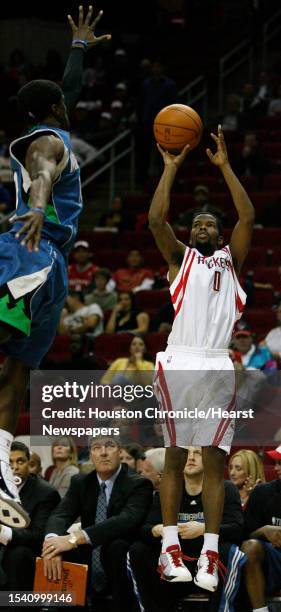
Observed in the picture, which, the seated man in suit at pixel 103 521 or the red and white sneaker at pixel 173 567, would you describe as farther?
the seated man in suit at pixel 103 521

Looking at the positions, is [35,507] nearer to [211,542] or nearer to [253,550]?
[253,550]

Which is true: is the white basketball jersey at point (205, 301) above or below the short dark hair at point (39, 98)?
below

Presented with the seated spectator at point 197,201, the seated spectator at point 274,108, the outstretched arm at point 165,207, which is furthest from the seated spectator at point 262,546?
the seated spectator at point 274,108

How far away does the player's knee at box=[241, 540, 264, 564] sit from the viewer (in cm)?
802

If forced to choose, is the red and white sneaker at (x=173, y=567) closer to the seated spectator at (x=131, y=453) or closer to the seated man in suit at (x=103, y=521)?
the seated man in suit at (x=103, y=521)

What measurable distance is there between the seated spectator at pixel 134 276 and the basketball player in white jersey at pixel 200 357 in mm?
6606

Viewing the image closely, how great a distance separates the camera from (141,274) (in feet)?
46.7

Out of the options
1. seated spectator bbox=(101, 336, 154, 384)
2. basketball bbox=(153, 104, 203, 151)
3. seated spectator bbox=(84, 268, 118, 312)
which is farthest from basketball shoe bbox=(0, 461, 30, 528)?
seated spectator bbox=(84, 268, 118, 312)

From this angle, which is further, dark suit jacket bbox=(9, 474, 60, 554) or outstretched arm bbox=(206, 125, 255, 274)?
dark suit jacket bbox=(9, 474, 60, 554)

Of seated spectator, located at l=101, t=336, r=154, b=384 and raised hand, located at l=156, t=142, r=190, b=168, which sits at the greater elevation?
raised hand, located at l=156, t=142, r=190, b=168

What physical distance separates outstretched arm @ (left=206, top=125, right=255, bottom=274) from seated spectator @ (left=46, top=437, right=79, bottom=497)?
119 inches

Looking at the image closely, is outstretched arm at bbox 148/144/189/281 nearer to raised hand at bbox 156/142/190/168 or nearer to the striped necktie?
raised hand at bbox 156/142/190/168

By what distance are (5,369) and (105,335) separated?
6.65 m

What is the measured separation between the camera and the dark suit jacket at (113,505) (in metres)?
8.46
